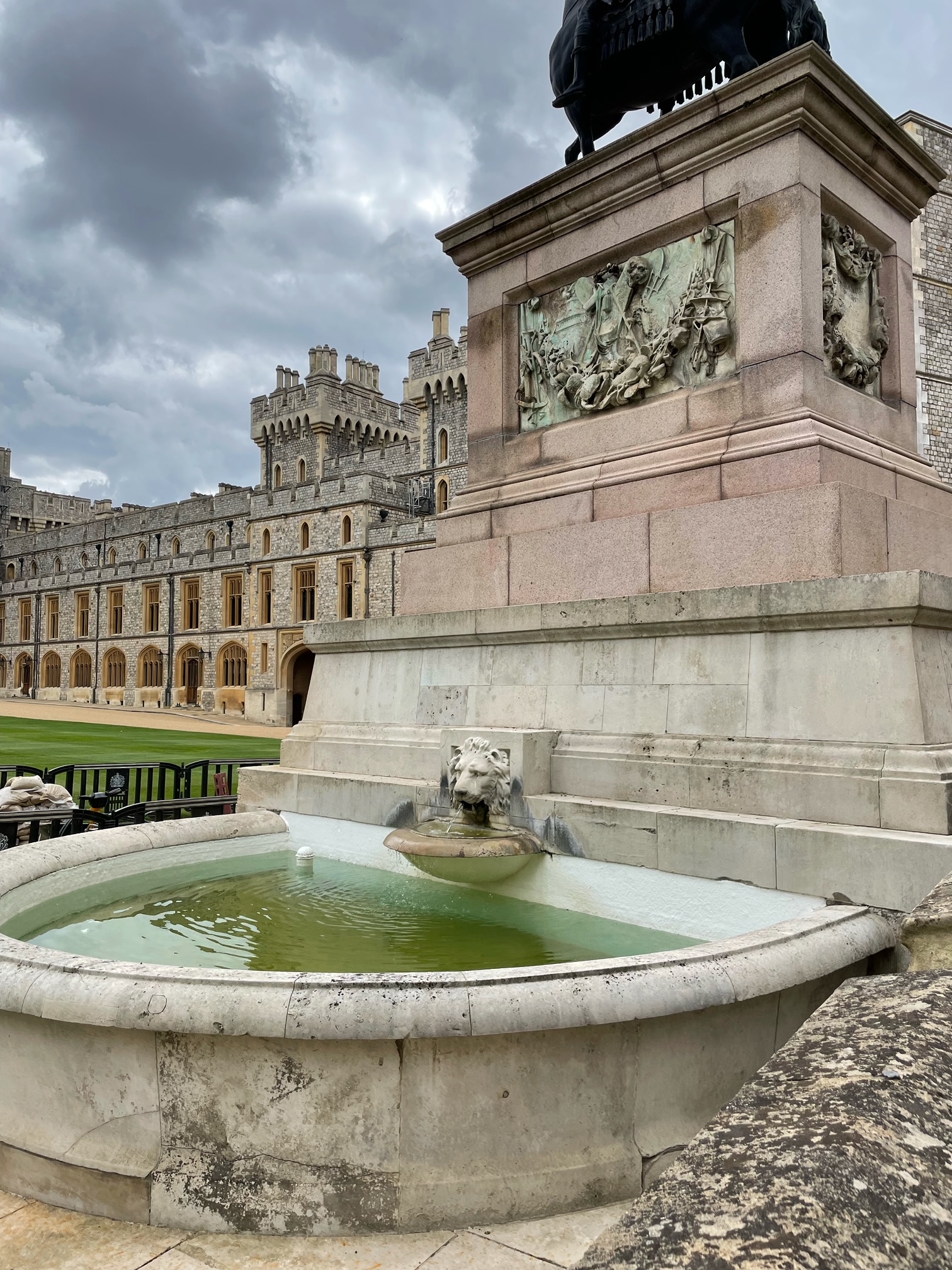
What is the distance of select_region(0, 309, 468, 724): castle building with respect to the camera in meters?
41.4

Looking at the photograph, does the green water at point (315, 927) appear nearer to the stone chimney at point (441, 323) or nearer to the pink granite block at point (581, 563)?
the pink granite block at point (581, 563)

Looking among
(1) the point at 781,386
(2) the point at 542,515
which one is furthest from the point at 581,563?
(1) the point at 781,386

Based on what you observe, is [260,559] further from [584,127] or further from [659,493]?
[659,493]

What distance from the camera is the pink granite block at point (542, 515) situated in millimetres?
6102

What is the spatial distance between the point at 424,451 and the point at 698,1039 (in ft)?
151

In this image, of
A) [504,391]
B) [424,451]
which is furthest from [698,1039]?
[424,451]

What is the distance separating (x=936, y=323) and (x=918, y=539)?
105ft

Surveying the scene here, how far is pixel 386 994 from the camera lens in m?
2.50

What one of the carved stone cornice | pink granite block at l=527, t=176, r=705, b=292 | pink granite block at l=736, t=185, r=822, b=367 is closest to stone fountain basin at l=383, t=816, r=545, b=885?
pink granite block at l=736, t=185, r=822, b=367

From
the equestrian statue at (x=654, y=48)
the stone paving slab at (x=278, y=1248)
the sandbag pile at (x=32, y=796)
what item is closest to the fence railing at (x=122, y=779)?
the sandbag pile at (x=32, y=796)

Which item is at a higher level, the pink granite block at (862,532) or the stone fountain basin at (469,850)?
the pink granite block at (862,532)

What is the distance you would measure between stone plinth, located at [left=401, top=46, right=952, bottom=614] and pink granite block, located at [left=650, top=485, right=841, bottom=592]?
0.04 ft

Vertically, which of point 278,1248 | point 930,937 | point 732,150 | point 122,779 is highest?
point 732,150

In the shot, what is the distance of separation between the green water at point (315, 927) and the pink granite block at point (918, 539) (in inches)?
101
